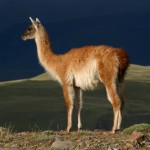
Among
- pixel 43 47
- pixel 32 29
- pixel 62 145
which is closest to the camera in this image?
pixel 62 145

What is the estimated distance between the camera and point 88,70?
658 inches

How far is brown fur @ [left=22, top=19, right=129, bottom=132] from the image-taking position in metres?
16.0

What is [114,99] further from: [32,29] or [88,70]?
[32,29]

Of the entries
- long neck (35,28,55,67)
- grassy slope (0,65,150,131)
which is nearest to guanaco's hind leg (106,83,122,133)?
long neck (35,28,55,67)

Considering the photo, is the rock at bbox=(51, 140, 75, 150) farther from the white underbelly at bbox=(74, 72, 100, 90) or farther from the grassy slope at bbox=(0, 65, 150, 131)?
the grassy slope at bbox=(0, 65, 150, 131)

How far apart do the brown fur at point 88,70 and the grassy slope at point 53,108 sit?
4567 centimetres

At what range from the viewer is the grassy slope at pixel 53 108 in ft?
260

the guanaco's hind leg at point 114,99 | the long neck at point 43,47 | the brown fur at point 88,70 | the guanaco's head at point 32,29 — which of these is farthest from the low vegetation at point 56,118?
the guanaco's head at point 32,29

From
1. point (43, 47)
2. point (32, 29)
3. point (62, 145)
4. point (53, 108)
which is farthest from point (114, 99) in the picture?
point (53, 108)

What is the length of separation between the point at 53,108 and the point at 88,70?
7490 cm

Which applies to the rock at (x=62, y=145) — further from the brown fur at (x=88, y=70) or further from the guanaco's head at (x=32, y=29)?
the guanaco's head at (x=32, y=29)

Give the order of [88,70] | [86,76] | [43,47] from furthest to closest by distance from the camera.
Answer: [43,47]
[86,76]
[88,70]

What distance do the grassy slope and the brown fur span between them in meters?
45.7

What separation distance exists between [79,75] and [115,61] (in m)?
1.45
